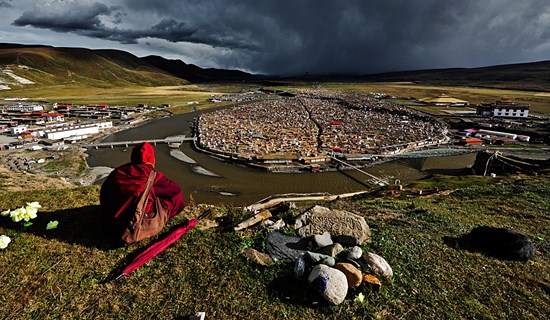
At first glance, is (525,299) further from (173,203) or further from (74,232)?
(74,232)

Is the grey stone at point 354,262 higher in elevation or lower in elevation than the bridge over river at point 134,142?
higher

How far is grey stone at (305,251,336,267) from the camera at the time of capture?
21.9ft

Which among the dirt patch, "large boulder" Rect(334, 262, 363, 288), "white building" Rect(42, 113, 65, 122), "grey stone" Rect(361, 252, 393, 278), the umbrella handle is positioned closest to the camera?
"large boulder" Rect(334, 262, 363, 288)

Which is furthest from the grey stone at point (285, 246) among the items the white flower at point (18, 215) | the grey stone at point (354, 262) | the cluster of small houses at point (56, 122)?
the cluster of small houses at point (56, 122)

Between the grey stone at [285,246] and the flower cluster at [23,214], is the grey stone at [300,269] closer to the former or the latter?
the grey stone at [285,246]

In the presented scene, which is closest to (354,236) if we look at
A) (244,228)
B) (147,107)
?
(244,228)

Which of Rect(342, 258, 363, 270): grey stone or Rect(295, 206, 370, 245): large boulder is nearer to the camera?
Rect(342, 258, 363, 270): grey stone

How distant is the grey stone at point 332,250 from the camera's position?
717 cm

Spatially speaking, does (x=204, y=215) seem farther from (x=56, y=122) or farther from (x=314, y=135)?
(x=56, y=122)

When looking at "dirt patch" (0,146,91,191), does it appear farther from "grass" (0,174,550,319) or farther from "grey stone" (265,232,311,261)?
"grey stone" (265,232,311,261)

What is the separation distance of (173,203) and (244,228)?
7.59ft

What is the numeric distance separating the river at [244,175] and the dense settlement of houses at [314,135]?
4208 millimetres

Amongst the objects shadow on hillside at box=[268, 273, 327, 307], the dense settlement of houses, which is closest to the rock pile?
shadow on hillside at box=[268, 273, 327, 307]

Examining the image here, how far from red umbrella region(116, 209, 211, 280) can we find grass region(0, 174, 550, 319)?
16 cm
